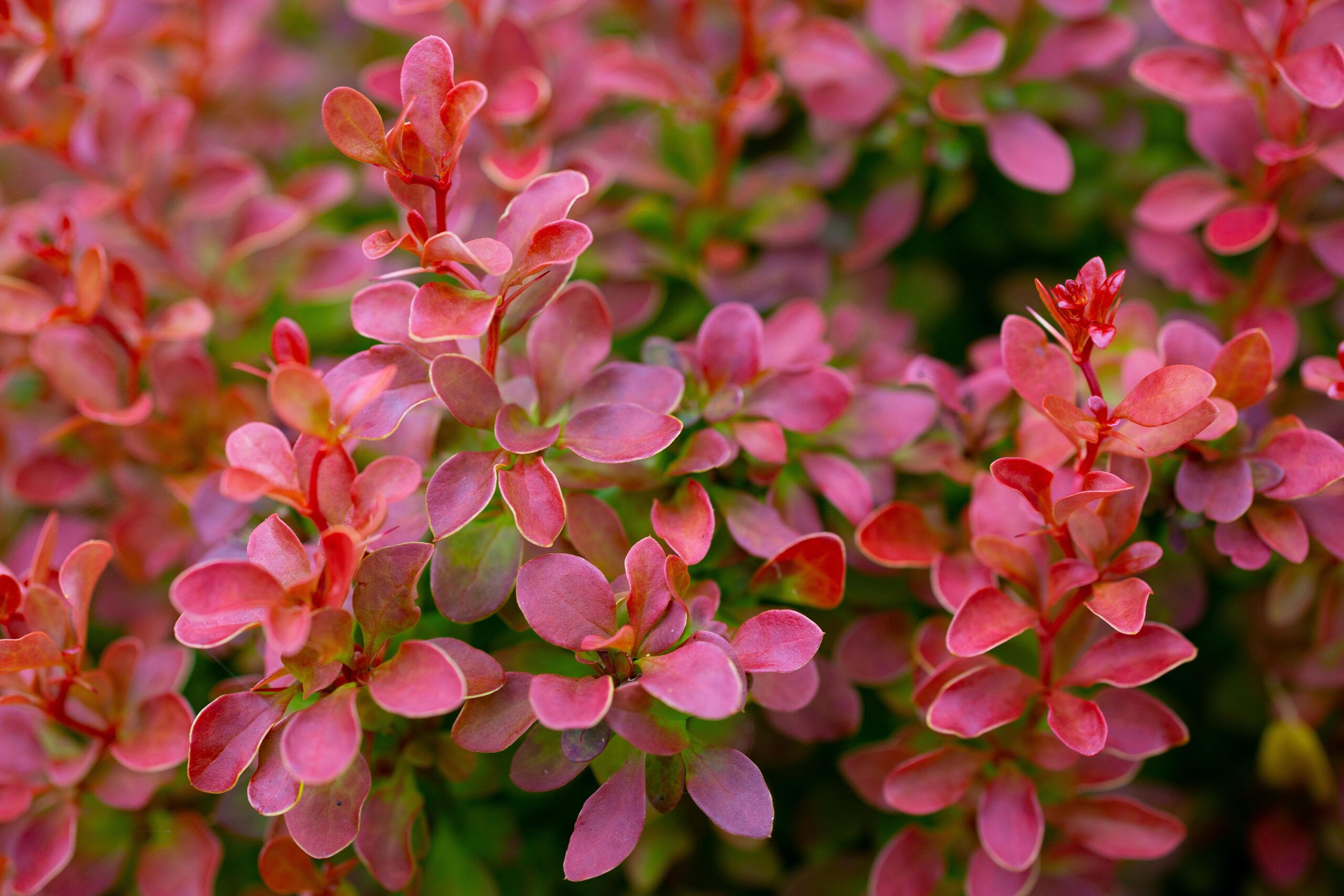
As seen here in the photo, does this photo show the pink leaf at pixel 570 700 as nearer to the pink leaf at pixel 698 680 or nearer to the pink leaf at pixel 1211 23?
the pink leaf at pixel 698 680

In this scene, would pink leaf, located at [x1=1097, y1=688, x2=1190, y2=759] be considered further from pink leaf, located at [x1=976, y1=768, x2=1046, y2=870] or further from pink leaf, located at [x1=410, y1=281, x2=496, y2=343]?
pink leaf, located at [x1=410, y1=281, x2=496, y2=343]

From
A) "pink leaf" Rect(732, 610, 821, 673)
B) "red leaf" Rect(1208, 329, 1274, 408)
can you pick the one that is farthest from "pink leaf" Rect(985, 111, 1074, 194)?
"pink leaf" Rect(732, 610, 821, 673)

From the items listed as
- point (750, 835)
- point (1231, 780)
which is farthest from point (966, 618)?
point (1231, 780)

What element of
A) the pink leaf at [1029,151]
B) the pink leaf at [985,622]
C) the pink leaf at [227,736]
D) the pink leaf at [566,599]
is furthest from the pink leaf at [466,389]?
the pink leaf at [1029,151]

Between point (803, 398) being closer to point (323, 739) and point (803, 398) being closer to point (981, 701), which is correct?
point (981, 701)

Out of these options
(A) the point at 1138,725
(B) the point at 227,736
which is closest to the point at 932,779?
(A) the point at 1138,725

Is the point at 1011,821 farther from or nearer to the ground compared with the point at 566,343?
nearer to the ground
